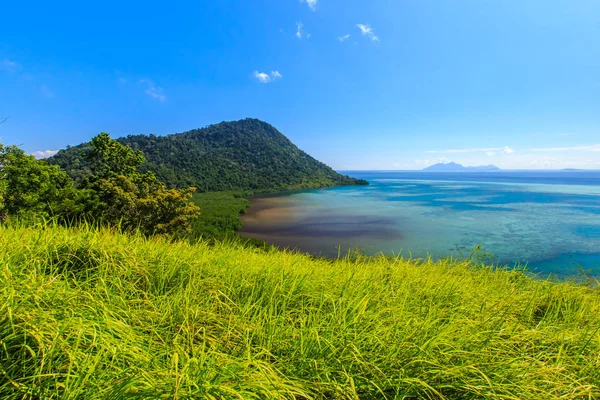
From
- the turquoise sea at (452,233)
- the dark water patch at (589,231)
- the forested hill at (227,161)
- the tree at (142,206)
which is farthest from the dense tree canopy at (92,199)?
the dark water patch at (589,231)

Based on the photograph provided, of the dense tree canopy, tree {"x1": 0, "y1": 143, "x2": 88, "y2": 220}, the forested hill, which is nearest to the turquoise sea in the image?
the dense tree canopy

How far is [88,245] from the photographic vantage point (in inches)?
108

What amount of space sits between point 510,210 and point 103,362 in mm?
52804

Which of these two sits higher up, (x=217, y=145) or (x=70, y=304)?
(x=217, y=145)

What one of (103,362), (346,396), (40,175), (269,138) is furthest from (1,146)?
(269,138)

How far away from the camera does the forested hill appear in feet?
221

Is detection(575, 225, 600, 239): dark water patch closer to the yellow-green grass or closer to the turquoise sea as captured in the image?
the turquoise sea

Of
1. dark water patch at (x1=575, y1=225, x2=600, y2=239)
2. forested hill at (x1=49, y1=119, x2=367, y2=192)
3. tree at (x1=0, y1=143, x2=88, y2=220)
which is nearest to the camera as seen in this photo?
tree at (x1=0, y1=143, x2=88, y2=220)

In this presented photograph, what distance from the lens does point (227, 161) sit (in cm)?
9138

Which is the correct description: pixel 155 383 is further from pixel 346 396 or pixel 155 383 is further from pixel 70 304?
pixel 70 304

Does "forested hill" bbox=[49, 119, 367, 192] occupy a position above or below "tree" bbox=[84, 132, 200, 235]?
above

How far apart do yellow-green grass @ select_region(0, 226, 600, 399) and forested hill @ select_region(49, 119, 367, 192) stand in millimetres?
44563

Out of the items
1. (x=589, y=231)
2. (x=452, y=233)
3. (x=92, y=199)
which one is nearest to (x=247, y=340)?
(x=92, y=199)

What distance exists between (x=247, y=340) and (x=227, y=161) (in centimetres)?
9422
